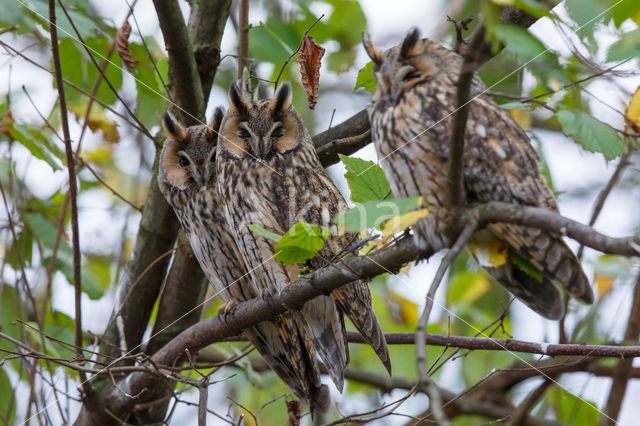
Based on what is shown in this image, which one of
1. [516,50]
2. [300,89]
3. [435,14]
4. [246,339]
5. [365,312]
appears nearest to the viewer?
[516,50]

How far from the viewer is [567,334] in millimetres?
2709

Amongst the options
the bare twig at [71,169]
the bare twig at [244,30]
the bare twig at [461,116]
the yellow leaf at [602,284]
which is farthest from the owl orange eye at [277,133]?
the yellow leaf at [602,284]

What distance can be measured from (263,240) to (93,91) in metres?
0.83

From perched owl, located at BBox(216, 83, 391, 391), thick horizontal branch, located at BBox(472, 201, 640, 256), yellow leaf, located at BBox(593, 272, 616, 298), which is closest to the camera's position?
thick horizontal branch, located at BBox(472, 201, 640, 256)

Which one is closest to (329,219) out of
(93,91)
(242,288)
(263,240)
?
(263,240)

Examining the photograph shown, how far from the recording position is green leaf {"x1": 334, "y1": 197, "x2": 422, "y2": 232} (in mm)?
1077

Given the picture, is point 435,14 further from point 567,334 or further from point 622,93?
point 567,334

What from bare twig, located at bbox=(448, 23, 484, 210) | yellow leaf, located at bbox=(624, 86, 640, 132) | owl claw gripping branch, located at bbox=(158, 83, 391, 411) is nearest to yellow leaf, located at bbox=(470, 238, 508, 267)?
bare twig, located at bbox=(448, 23, 484, 210)

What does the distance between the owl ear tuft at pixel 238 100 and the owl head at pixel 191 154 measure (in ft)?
0.72

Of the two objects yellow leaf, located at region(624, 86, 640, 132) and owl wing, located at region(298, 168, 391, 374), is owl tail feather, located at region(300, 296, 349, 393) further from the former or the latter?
yellow leaf, located at region(624, 86, 640, 132)

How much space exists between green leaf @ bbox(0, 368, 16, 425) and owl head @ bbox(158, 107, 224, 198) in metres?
0.81

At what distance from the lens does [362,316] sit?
197 cm

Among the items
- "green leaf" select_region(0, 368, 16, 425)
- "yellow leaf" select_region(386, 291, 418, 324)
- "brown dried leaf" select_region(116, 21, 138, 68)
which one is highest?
"brown dried leaf" select_region(116, 21, 138, 68)

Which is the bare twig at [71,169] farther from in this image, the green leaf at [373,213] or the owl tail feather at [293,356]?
the green leaf at [373,213]
